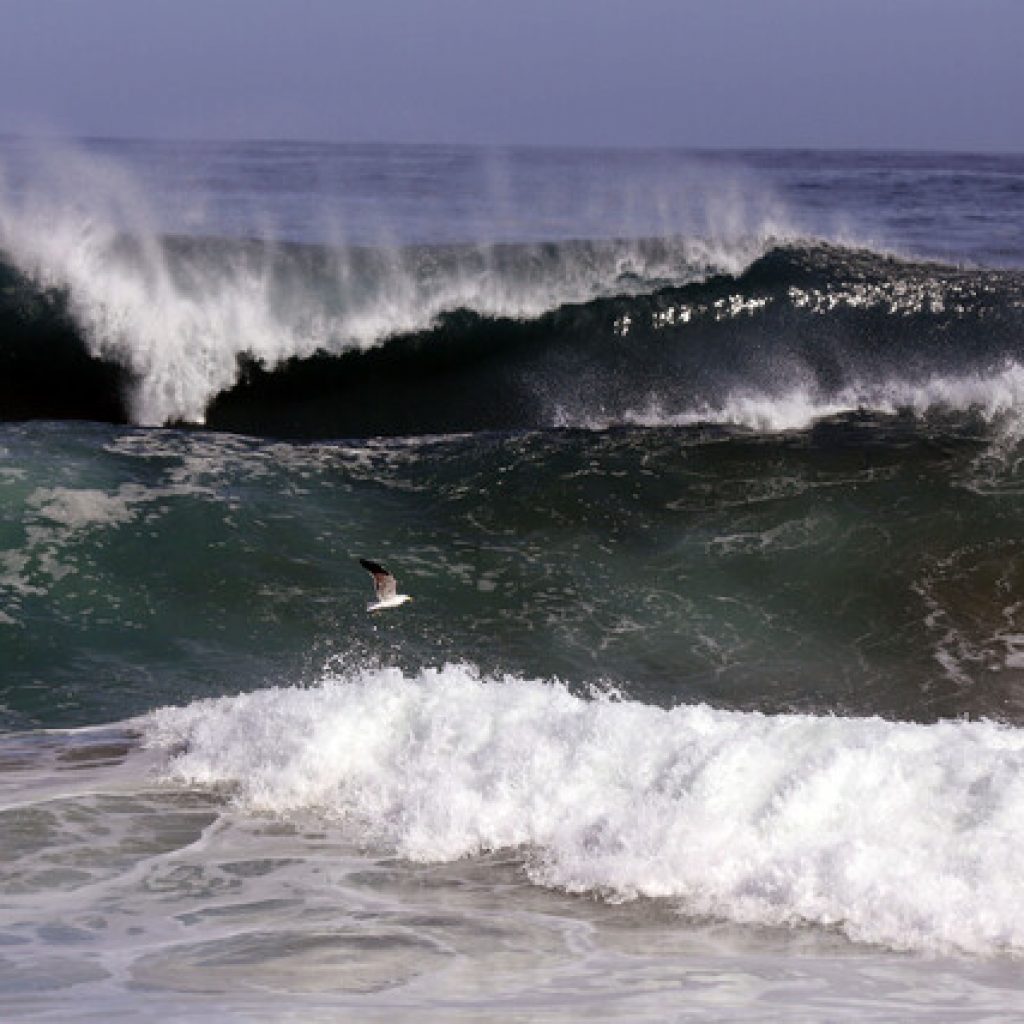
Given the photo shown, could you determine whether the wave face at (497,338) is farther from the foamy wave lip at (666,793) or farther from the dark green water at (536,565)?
the foamy wave lip at (666,793)

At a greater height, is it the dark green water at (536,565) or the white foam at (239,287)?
the white foam at (239,287)

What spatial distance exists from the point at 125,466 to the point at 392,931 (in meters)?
8.31

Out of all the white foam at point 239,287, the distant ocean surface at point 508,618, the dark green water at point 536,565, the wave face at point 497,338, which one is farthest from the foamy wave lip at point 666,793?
the white foam at point 239,287

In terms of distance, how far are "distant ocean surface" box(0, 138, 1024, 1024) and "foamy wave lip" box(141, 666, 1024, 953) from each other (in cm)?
2

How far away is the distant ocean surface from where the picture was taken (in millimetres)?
6457

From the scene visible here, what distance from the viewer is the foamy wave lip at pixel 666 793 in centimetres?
677

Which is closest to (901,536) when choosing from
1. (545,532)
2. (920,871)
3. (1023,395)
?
(545,532)

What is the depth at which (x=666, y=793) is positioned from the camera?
764 cm

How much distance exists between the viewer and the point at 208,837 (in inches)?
304

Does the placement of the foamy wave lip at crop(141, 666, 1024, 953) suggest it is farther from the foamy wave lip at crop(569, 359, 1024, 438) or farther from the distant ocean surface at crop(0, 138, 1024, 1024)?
the foamy wave lip at crop(569, 359, 1024, 438)

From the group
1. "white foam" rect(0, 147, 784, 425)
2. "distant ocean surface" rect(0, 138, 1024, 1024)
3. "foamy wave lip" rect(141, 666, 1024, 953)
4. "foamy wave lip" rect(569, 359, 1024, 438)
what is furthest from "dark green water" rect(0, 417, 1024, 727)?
"white foam" rect(0, 147, 784, 425)

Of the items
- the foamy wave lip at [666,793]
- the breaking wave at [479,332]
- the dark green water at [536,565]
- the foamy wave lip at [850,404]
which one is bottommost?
the foamy wave lip at [666,793]

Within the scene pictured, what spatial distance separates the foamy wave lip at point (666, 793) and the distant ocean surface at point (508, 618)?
0.07 ft

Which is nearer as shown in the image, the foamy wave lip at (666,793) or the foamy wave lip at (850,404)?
the foamy wave lip at (666,793)
